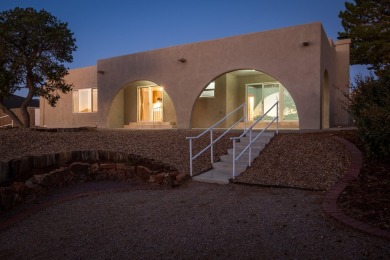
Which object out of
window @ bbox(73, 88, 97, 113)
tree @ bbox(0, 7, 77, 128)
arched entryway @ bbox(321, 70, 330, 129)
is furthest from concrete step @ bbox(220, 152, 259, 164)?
window @ bbox(73, 88, 97, 113)

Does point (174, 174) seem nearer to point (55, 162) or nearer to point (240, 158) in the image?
point (240, 158)

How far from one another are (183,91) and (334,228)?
32.5ft

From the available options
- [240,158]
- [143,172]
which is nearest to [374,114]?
[240,158]

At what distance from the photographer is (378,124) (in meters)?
5.84

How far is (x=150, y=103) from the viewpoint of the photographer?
661 inches

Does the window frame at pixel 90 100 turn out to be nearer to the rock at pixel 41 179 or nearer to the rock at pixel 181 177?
the rock at pixel 41 179

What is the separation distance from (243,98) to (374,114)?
9203 millimetres

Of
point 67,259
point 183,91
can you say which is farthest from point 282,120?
point 67,259

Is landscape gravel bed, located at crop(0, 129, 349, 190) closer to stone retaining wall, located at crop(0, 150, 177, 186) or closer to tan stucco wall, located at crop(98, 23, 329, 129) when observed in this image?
stone retaining wall, located at crop(0, 150, 177, 186)

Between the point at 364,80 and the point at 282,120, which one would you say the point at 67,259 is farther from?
the point at 282,120

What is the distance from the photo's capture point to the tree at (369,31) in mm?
19188

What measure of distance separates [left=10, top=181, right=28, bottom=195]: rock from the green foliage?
21.5ft

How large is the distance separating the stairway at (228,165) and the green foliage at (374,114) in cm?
223

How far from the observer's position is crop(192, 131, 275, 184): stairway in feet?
21.0
